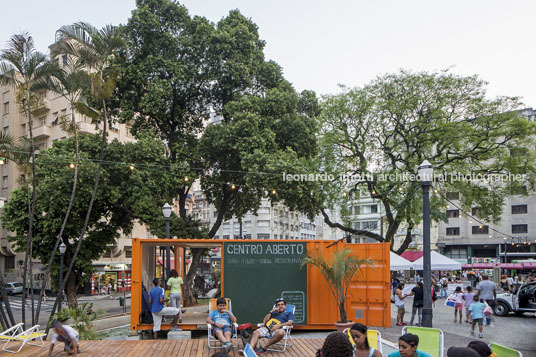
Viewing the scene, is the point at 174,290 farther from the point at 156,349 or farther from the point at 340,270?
the point at 340,270

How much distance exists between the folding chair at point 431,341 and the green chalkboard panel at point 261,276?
4.93 meters

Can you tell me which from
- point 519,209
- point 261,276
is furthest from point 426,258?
point 519,209

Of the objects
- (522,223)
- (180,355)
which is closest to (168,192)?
(180,355)

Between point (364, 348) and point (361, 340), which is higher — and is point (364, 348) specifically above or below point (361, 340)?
below

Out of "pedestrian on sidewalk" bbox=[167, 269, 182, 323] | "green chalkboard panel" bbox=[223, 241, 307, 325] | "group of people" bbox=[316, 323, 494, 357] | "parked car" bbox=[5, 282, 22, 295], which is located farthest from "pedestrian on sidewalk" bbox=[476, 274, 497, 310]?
"parked car" bbox=[5, 282, 22, 295]

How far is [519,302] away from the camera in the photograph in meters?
19.4

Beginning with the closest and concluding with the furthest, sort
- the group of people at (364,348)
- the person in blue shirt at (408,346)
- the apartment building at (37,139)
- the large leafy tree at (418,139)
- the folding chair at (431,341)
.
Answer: the group of people at (364,348) → the person in blue shirt at (408,346) → the folding chair at (431,341) → the large leafy tree at (418,139) → the apartment building at (37,139)

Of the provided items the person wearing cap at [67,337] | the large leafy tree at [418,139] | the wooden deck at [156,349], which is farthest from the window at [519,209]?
the person wearing cap at [67,337]

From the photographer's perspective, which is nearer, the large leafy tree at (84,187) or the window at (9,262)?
the large leafy tree at (84,187)

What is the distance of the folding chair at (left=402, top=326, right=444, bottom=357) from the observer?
8.07 metres

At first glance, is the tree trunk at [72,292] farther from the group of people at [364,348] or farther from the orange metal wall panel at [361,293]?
the group of people at [364,348]

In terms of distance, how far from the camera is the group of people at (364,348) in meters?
4.94

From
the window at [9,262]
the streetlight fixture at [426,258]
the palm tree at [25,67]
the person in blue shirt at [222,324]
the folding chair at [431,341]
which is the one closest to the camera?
the folding chair at [431,341]

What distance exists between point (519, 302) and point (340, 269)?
11.6 meters
